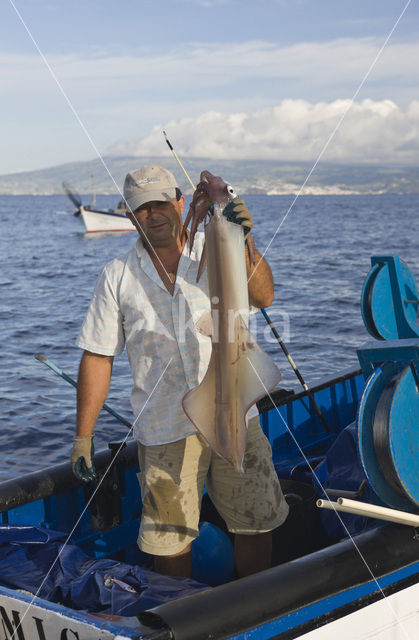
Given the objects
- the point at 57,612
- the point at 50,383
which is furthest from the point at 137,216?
the point at 50,383

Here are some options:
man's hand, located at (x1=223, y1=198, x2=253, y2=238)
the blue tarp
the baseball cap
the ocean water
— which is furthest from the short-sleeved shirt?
the ocean water

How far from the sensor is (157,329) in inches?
154

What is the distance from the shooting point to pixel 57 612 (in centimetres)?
320

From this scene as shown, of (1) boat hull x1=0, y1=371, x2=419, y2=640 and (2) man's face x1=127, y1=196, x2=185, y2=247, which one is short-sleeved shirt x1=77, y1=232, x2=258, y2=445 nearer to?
(2) man's face x1=127, y1=196, x2=185, y2=247

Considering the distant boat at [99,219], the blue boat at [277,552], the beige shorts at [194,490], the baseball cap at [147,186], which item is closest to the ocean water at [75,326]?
the blue boat at [277,552]

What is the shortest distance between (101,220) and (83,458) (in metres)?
66.1

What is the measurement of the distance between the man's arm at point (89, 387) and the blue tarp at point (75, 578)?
749mm

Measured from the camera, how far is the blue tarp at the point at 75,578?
143 inches

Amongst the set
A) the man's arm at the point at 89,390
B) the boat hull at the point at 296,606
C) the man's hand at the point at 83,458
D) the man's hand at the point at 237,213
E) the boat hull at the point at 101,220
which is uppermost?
the boat hull at the point at 101,220

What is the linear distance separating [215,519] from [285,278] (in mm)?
23900

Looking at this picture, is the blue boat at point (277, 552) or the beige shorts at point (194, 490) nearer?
the blue boat at point (277, 552)

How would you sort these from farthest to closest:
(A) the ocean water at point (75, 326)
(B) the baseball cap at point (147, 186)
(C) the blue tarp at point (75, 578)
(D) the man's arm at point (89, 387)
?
(A) the ocean water at point (75, 326) < (D) the man's arm at point (89, 387) < (B) the baseball cap at point (147, 186) < (C) the blue tarp at point (75, 578)

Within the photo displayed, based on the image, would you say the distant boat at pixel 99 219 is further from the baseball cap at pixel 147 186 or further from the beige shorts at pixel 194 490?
the beige shorts at pixel 194 490

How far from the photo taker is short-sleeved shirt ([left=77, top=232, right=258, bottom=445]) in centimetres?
390
